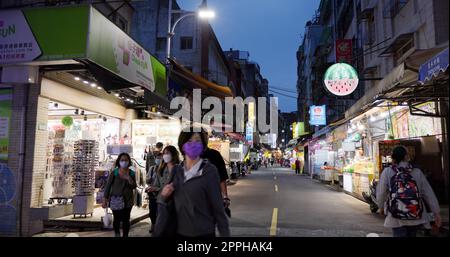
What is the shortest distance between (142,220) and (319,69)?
102 ft

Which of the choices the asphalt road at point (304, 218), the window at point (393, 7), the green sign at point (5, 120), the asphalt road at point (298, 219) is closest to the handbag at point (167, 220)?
the asphalt road at point (298, 219)

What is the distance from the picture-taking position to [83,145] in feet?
33.2

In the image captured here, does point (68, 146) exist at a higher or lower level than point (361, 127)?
lower

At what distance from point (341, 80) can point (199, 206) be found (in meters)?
13.8

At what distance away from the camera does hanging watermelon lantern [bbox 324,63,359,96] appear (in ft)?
50.5

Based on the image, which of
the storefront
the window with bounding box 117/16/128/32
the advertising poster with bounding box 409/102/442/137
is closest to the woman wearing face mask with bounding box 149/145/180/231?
the storefront

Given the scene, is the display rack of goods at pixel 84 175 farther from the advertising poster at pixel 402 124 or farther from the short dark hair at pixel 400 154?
the advertising poster at pixel 402 124

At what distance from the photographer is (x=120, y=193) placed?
22.1 feet

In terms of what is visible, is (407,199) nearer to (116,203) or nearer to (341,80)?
(116,203)

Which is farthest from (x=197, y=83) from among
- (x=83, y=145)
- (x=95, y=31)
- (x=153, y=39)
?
(x=153, y=39)

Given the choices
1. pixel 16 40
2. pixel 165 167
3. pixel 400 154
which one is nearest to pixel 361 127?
pixel 165 167

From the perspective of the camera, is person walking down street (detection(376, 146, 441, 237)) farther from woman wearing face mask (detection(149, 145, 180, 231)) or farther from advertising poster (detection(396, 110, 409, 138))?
advertising poster (detection(396, 110, 409, 138))

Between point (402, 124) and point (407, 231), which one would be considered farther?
point (402, 124)
